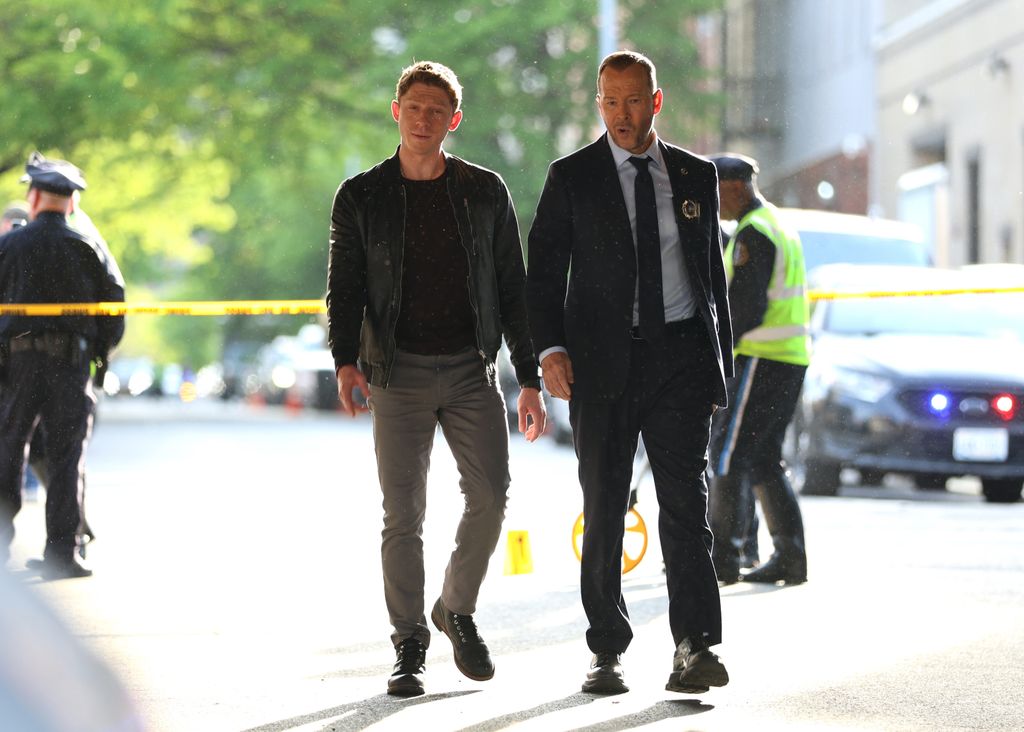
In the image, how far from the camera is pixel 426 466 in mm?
6020

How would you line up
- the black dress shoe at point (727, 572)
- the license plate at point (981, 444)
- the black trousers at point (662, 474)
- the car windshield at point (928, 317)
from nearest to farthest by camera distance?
the black trousers at point (662, 474)
the black dress shoe at point (727, 572)
the license plate at point (981, 444)
the car windshield at point (928, 317)

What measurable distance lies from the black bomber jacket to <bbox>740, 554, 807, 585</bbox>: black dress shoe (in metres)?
3.13

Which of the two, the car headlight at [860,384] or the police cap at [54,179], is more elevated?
the police cap at [54,179]

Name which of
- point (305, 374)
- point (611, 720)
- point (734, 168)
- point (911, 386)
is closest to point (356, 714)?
point (611, 720)

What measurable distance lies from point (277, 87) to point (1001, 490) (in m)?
18.0

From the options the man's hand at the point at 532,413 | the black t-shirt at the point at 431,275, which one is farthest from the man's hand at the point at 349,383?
the man's hand at the point at 532,413

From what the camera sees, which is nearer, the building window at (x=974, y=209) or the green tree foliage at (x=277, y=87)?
the green tree foliage at (x=277, y=87)

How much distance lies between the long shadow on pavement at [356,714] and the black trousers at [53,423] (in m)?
3.75

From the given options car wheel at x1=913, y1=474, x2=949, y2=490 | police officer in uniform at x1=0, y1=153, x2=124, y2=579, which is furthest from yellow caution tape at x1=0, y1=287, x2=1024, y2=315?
car wheel at x1=913, y1=474, x2=949, y2=490

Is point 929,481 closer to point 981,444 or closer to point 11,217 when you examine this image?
point 981,444

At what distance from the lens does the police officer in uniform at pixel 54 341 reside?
9.19 m

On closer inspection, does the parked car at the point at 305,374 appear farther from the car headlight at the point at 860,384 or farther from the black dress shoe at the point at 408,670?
the black dress shoe at the point at 408,670

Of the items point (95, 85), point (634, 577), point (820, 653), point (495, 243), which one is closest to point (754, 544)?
point (634, 577)

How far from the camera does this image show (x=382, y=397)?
595 centimetres
